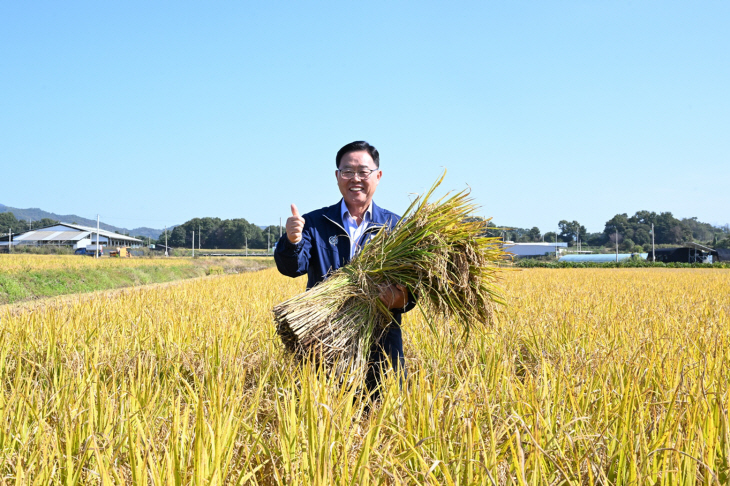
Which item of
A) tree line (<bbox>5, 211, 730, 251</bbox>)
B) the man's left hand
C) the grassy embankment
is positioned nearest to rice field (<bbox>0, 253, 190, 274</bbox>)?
the grassy embankment

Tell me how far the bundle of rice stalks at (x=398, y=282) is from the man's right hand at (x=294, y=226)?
0.80 feet

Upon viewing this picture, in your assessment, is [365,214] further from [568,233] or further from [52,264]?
[568,233]

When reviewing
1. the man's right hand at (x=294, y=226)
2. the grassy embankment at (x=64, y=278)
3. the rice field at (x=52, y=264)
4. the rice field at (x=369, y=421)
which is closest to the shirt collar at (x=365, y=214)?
the man's right hand at (x=294, y=226)

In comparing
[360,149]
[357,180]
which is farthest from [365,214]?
[360,149]

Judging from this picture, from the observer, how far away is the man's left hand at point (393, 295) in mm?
2127

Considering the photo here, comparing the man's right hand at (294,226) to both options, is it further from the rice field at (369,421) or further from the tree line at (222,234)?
the tree line at (222,234)

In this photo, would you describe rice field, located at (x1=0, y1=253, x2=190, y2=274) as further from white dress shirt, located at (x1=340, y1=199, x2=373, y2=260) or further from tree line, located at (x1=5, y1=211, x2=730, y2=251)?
tree line, located at (x1=5, y1=211, x2=730, y2=251)

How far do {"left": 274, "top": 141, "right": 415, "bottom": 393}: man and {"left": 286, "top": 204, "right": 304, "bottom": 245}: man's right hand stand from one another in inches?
2.5

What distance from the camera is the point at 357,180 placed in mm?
2289

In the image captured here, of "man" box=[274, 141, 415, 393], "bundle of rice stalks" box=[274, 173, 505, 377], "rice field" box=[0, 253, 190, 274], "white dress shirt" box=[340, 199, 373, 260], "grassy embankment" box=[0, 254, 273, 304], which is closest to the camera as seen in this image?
"bundle of rice stalks" box=[274, 173, 505, 377]

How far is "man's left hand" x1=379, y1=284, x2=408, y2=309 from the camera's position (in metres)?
2.13

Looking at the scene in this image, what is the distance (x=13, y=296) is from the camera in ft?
33.7

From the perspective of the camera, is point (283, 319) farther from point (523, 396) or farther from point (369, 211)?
point (523, 396)

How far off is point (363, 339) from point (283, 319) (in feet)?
1.20
